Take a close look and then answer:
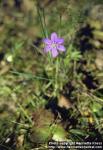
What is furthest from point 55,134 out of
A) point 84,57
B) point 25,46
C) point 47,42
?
point 25,46

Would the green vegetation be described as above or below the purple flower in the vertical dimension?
below

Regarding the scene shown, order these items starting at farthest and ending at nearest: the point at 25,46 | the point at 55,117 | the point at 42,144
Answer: the point at 25,46 < the point at 55,117 < the point at 42,144

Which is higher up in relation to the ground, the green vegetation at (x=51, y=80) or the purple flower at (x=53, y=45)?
the purple flower at (x=53, y=45)

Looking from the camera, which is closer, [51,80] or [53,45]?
[53,45]

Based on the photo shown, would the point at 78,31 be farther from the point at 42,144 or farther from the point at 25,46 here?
the point at 42,144

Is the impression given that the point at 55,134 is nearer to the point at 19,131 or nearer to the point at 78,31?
the point at 19,131

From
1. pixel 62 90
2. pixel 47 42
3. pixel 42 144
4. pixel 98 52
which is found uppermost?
pixel 47 42

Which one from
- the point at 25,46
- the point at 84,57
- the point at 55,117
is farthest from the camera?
the point at 25,46

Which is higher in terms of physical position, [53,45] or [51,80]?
[53,45]

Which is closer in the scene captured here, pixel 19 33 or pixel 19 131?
pixel 19 131

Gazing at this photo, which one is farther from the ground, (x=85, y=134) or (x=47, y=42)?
(x=47, y=42)
